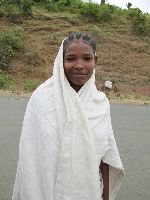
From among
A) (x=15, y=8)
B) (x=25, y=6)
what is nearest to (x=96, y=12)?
(x=25, y=6)

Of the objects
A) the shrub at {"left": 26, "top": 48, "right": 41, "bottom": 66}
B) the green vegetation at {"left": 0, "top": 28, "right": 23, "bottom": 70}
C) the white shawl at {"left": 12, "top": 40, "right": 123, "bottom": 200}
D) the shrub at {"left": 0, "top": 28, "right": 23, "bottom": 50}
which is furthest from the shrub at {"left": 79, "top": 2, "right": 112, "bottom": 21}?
the white shawl at {"left": 12, "top": 40, "right": 123, "bottom": 200}

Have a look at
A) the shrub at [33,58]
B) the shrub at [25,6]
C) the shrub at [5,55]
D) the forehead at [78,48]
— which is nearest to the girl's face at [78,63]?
the forehead at [78,48]

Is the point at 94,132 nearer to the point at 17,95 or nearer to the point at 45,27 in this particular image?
the point at 17,95

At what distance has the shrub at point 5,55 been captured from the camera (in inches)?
848

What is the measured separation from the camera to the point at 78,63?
→ 114 inches

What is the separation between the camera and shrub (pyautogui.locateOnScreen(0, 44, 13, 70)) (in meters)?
21.5

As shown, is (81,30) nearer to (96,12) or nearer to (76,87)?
(96,12)

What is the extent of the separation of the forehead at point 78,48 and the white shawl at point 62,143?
55mm

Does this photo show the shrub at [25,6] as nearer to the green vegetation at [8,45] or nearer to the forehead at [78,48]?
the green vegetation at [8,45]

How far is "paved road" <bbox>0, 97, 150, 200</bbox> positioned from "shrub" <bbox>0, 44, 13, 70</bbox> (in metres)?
9.33

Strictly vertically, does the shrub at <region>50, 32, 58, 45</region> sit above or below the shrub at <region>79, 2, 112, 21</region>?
below

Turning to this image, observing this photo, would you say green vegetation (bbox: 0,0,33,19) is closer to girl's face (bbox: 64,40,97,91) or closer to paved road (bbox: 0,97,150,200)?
paved road (bbox: 0,97,150,200)

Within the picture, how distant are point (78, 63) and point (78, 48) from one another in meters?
0.09

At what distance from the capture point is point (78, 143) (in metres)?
2.79
